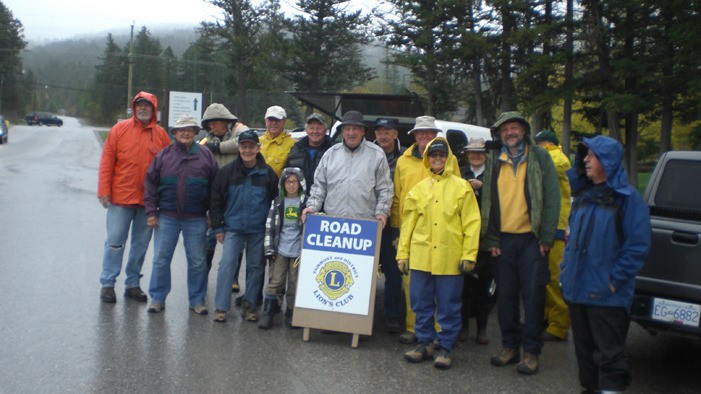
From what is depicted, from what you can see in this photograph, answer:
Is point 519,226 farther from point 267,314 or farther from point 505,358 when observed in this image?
point 267,314

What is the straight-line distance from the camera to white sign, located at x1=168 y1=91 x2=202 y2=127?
30641 millimetres

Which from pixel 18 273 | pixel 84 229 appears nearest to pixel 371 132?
pixel 18 273

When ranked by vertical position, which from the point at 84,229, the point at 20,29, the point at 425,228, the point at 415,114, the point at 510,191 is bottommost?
the point at 84,229

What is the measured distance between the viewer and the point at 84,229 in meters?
12.3

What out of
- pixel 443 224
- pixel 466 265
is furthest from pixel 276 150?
pixel 466 265

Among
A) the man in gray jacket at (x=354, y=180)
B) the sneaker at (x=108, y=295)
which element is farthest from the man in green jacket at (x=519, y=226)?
the sneaker at (x=108, y=295)

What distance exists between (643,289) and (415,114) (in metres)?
4.71

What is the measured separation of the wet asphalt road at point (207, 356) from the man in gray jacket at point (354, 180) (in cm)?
122

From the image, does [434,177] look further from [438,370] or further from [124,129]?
[124,129]

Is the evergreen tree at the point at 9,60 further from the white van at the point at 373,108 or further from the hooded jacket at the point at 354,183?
the hooded jacket at the point at 354,183

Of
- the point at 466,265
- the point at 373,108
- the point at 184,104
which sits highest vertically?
the point at 373,108

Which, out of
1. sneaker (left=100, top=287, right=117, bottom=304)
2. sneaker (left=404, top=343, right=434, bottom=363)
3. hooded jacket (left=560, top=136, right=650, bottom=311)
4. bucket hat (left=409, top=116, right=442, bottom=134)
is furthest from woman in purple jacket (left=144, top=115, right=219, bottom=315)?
hooded jacket (left=560, top=136, right=650, bottom=311)

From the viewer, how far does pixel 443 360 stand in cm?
588

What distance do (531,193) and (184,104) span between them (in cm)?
2681
